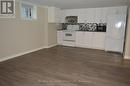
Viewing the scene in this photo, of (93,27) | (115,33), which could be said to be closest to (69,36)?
(93,27)

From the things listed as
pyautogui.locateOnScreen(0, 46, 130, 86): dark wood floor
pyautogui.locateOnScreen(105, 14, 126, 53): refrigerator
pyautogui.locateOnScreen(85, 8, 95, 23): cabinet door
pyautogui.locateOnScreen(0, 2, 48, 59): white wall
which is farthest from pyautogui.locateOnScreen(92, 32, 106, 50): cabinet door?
pyautogui.locateOnScreen(0, 2, 48, 59): white wall

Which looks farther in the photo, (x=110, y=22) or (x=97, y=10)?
(x=97, y=10)

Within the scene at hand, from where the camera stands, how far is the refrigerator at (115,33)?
484 cm

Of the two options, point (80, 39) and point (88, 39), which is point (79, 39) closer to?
point (80, 39)

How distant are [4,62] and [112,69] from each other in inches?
132

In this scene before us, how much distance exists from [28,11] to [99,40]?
3493 mm

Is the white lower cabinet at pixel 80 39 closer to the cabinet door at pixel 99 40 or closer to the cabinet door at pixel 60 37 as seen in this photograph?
the cabinet door at pixel 99 40

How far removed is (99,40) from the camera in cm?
563

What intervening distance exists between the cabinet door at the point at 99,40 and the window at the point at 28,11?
2.98 metres

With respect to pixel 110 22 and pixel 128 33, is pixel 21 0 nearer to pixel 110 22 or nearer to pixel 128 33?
pixel 110 22

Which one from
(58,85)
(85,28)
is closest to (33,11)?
(85,28)

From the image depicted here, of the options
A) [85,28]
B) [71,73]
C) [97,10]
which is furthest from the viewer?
[85,28]

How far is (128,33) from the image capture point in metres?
4.18

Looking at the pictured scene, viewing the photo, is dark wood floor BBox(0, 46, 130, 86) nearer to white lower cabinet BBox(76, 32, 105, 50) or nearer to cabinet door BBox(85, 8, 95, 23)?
white lower cabinet BBox(76, 32, 105, 50)
